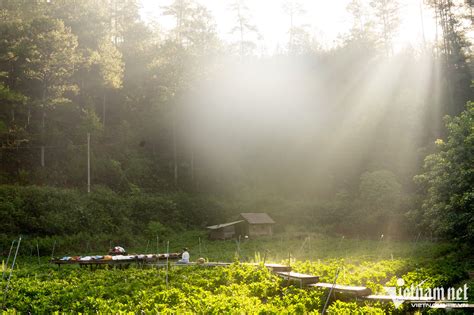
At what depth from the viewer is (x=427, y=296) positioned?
14430mm

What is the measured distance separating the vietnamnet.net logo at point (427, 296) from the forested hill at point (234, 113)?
556 inches

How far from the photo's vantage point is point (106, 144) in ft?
167

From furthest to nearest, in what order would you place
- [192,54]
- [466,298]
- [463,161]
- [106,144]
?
[192,54]
[106,144]
[463,161]
[466,298]

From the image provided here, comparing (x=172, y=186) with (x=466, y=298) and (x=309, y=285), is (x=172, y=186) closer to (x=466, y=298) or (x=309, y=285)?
(x=309, y=285)

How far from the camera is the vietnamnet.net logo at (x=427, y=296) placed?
42.1ft

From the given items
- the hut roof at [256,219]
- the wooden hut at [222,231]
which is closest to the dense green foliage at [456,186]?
the hut roof at [256,219]

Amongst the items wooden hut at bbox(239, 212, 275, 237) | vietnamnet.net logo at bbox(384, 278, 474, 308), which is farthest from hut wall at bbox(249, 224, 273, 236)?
vietnamnet.net logo at bbox(384, 278, 474, 308)

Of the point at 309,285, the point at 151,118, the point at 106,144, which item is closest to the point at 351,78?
the point at 151,118

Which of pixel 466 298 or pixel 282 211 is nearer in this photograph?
pixel 466 298

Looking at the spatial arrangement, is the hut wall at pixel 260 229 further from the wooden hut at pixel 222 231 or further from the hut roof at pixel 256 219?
the wooden hut at pixel 222 231

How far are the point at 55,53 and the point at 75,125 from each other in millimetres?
8981

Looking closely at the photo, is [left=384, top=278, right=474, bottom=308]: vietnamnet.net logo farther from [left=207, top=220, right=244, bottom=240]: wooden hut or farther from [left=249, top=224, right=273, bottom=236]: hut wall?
[left=249, top=224, right=273, bottom=236]: hut wall

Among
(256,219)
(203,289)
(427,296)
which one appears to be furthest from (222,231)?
(427,296)

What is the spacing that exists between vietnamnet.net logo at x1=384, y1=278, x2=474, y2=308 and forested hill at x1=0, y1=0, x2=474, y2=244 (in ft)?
46.3
